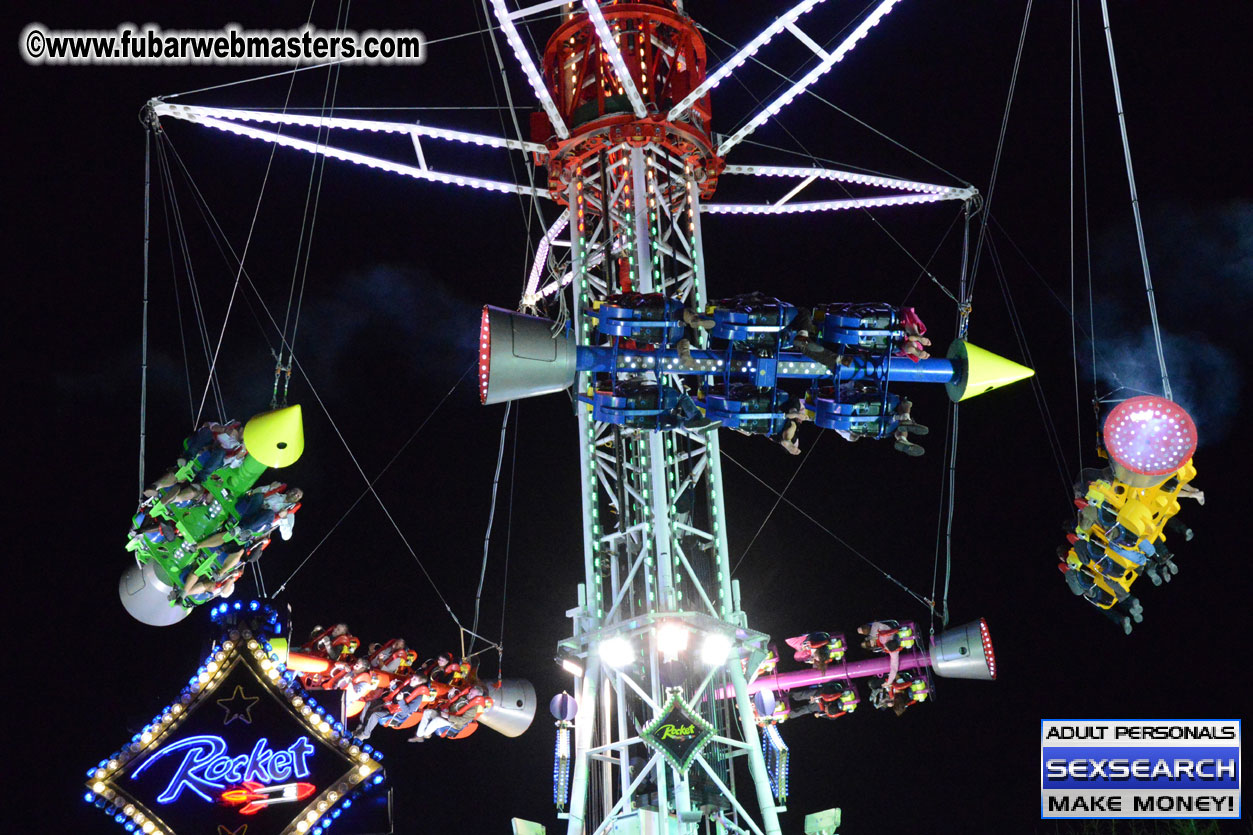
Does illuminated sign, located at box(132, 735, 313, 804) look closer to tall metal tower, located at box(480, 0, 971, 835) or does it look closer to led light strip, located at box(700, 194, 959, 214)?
tall metal tower, located at box(480, 0, 971, 835)

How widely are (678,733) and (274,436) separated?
5266mm

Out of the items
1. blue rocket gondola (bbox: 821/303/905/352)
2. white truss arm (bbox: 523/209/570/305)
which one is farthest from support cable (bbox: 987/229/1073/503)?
blue rocket gondola (bbox: 821/303/905/352)

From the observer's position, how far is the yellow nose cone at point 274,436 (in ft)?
42.3

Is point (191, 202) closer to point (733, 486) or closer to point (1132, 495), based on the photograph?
point (733, 486)

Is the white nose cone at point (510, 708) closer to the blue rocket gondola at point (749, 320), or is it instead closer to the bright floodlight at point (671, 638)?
the bright floodlight at point (671, 638)

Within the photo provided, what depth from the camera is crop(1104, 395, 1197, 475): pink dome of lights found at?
1209 cm

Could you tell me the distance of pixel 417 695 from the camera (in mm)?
16500

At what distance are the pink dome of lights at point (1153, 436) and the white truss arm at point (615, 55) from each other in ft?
21.0

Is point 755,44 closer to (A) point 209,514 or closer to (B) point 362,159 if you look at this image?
(B) point 362,159

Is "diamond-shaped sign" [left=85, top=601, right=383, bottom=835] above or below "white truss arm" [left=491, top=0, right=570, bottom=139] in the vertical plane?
below

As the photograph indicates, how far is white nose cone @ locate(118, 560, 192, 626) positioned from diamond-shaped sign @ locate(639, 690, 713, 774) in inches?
199

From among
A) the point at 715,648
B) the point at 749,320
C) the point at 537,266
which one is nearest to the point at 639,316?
the point at 749,320

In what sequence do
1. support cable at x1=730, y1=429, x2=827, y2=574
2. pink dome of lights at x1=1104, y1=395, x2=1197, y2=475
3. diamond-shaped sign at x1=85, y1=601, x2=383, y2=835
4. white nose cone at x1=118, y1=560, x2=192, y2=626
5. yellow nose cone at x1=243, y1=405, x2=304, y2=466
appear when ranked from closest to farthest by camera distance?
1. diamond-shaped sign at x1=85, y1=601, x2=383, y2=835
2. pink dome of lights at x1=1104, y1=395, x2=1197, y2=475
3. yellow nose cone at x1=243, y1=405, x2=304, y2=466
4. white nose cone at x1=118, y1=560, x2=192, y2=626
5. support cable at x1=730, y1=429, x2=827, y2=574

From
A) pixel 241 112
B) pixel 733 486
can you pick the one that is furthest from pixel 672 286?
pixel 733 486
